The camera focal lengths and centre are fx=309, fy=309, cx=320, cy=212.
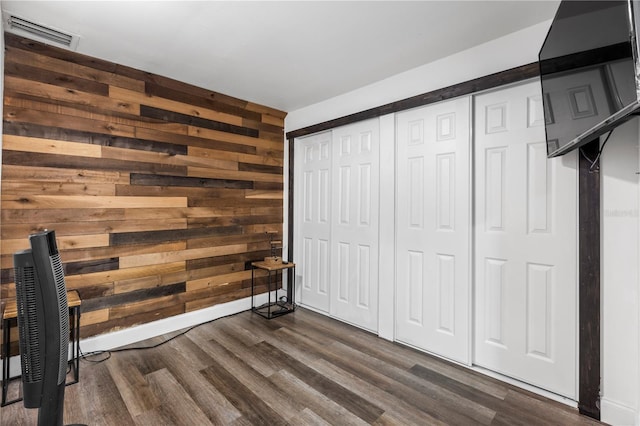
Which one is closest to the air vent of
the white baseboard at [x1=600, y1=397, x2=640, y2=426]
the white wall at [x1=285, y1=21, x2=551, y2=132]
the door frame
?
the white wall at [x1=285, y1=21, x2=551, y2=132]

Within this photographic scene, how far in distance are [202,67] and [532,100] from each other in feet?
8.93

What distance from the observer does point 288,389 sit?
7.14ft

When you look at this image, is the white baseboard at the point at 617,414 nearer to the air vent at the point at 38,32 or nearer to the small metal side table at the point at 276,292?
the small metal side table at the point at 276,292

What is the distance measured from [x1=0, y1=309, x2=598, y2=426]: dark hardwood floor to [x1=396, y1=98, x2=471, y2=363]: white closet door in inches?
10.0

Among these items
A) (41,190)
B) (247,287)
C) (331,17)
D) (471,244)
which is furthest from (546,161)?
(41,190)

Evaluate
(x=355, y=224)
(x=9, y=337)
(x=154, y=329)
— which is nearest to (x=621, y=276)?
(x=355, y=224)

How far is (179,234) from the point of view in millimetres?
3160

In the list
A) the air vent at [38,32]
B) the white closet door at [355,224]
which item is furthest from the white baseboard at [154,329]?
the air vent at [38,32]

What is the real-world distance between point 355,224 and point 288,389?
174 cm

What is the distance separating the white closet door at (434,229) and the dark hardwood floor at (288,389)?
0.83ft

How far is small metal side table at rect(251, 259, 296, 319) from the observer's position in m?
3.58

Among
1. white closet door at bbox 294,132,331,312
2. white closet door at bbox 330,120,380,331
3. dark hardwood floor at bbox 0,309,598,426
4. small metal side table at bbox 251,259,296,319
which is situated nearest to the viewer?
dark hardwood floor at bbox 0,309,598,426

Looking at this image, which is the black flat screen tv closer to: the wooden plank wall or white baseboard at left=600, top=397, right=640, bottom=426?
white baseboard at left=600, top=397, right=640, bottom=426

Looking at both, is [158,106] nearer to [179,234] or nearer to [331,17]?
[179,234]
